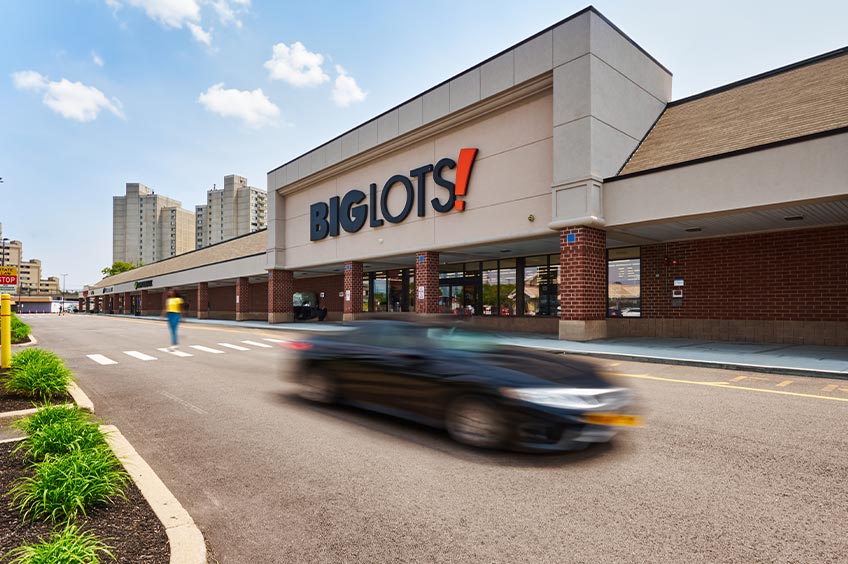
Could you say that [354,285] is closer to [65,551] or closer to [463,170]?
[463,170]

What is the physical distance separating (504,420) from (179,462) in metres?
3.23

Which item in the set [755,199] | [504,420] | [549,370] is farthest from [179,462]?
[755,199]

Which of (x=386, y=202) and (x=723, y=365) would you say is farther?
(x=386, y=202)

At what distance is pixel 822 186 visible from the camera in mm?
11367

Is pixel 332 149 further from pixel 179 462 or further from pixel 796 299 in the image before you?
pixel 179 462

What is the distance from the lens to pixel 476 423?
15.8 feet

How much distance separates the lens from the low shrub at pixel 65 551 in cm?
237

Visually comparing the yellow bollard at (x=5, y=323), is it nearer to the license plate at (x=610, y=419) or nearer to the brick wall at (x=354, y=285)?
the license plate at (x=610, y=419)

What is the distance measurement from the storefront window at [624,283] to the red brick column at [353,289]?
1364 centimetres

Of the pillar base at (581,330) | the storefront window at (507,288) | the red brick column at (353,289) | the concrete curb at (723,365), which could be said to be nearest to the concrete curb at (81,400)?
the concrete curb at (723,365)

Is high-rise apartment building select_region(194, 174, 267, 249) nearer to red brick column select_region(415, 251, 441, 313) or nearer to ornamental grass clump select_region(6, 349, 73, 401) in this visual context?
red brick column select_region(415, 251, 441, 313)

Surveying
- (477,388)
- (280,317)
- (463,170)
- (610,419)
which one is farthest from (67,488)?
(280,317)

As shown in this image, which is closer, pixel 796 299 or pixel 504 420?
pixel 504 420

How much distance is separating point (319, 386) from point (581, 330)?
11.0 metres
